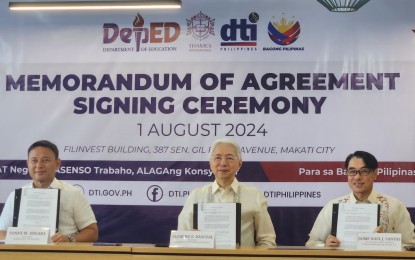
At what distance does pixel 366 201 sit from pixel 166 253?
1.70 m

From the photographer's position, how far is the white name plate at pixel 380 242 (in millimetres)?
3592

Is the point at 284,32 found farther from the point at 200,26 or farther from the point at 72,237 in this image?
the point at 72,237

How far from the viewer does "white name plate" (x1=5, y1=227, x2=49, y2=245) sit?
3781mm

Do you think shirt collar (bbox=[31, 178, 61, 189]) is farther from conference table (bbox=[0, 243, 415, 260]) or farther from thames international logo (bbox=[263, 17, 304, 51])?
thames international logo (bbox=[263, 17, 304, 51])

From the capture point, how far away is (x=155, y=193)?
5.72 meters

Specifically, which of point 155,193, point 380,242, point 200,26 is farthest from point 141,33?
point 380,242

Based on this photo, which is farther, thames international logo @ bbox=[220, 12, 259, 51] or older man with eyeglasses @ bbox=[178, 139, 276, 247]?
thames international logo @ bbox=[220, 12, 259, 51]

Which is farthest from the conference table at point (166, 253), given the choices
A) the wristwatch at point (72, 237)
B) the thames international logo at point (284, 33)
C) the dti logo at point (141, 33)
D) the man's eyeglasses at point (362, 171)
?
the dti logo at point (141, 33)

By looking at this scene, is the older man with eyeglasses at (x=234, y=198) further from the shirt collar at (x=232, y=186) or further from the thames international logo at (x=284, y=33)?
the thames international logo at (x=284, y=33)

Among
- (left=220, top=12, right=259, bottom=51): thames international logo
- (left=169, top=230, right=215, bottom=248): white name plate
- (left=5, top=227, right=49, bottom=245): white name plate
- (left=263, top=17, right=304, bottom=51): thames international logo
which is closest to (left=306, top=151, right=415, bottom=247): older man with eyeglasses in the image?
(left=169, top=230, right=215, bottom=248): white name plate

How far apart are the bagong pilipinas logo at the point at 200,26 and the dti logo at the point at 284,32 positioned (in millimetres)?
519

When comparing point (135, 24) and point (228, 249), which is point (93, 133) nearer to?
point (135, 24)

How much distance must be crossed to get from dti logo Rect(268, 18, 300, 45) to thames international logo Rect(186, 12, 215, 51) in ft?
1.72

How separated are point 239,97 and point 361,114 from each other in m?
1.03
